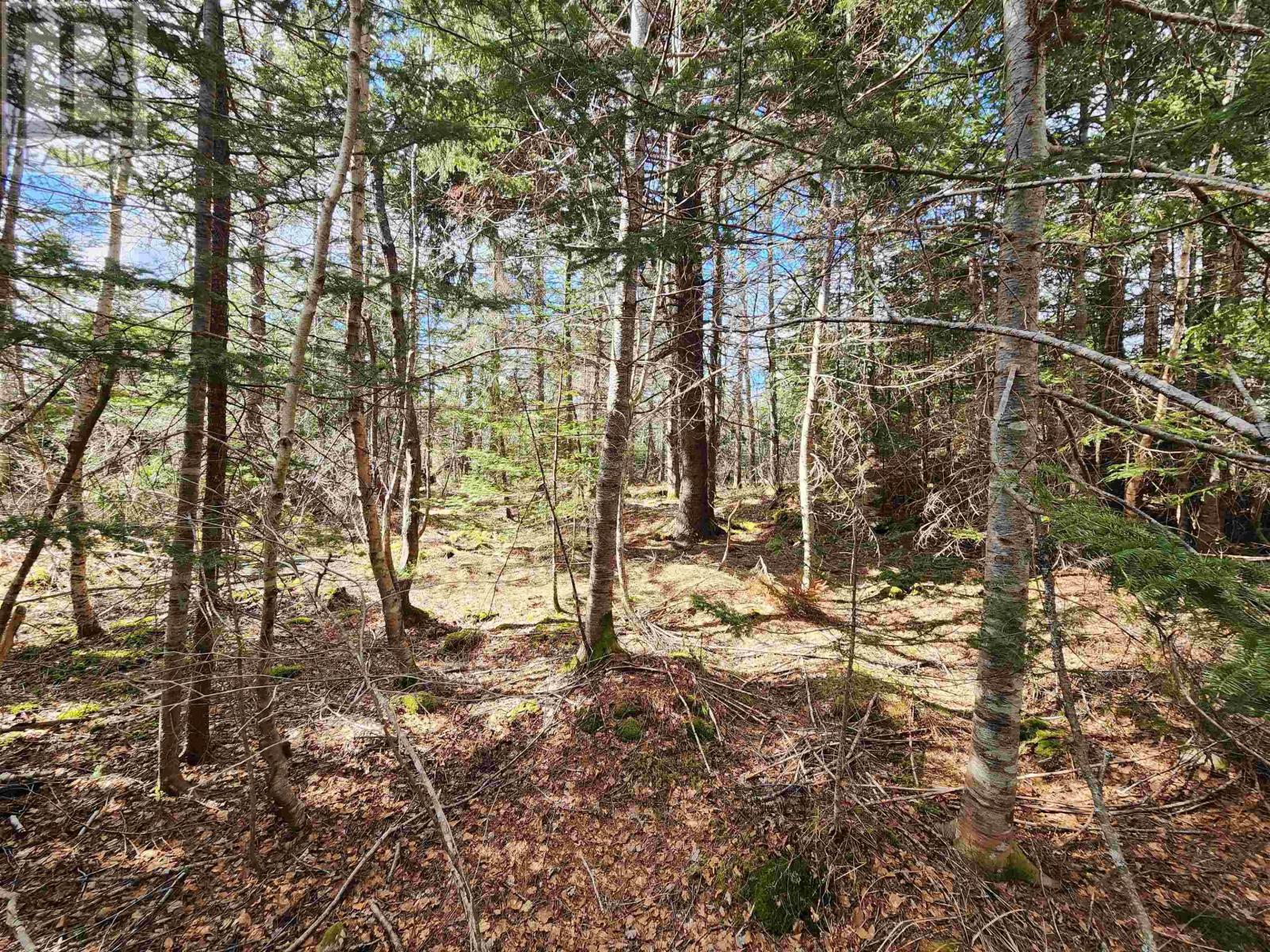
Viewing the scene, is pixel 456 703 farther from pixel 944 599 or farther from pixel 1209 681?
pixel 944 599

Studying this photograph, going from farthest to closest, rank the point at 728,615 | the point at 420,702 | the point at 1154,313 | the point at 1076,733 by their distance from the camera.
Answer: the point at 1154,313 → the point at 420,702 → the point at 728,615 → the point at 1076,733

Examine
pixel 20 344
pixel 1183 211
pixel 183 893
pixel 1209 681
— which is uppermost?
pixel 1183 211

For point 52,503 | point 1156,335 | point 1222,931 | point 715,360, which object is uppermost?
point 715,360

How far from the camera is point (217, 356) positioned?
3426 mm

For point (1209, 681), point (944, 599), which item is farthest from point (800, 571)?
point (1209, 681)

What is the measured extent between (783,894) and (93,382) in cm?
630

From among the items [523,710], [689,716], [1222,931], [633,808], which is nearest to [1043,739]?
[1222,931]

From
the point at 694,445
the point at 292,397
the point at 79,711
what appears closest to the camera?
the point at 292,397

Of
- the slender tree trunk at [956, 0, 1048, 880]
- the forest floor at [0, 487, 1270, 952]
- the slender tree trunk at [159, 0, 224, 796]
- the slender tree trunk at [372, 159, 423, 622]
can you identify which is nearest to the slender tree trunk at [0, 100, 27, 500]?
the slender tree trunk at [159, 0, 224, 796]

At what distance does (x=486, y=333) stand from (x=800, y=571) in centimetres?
814

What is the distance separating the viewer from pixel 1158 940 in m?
2.77

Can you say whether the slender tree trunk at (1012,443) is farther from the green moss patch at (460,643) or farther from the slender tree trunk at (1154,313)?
the green moss patch at (460,643)

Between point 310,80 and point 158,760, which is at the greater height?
point 310,80

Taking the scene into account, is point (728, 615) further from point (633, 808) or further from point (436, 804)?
point (436, 804)
